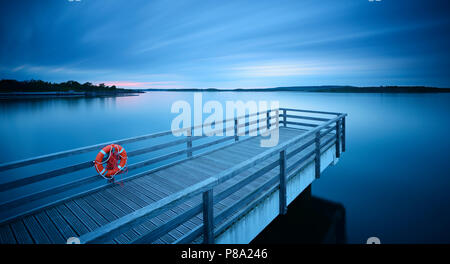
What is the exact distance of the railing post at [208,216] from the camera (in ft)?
6.91

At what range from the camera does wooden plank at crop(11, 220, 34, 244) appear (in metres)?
2.53

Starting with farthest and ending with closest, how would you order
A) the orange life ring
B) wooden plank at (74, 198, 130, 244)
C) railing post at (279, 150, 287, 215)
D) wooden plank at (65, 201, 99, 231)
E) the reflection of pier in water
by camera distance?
the reflection of pier in water
the orange life ring
railing post at (279, 150, 287, 215)
wooden plank at (65, 201, 99, 231)
wooden plank at (74, 198, 130, 244)

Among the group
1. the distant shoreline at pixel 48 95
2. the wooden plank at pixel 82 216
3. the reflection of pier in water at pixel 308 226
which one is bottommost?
the reflection of pier in water at pixel 308 226

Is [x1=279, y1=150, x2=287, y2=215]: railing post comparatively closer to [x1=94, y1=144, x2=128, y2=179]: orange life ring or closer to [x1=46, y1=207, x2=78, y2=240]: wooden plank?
[x1=94, y1=144, x2=128, y2=179]: orange life ring

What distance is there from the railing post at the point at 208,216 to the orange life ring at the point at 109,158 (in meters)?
2.42

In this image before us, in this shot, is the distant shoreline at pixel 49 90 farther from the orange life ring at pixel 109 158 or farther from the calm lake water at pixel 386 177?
the orange life ring at pixel 109 158

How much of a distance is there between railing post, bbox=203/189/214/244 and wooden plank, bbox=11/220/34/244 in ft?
7.24

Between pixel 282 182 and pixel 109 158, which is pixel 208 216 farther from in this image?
pixel 109 158

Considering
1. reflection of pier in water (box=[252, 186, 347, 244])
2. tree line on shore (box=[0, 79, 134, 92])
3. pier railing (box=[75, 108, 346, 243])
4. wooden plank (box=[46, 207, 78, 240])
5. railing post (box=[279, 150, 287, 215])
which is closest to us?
pier railing (box=[75, 108, 346, 243])

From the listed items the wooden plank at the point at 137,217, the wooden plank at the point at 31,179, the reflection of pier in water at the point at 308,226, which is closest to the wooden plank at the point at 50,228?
Result: the wooden plank at the point at 31,179

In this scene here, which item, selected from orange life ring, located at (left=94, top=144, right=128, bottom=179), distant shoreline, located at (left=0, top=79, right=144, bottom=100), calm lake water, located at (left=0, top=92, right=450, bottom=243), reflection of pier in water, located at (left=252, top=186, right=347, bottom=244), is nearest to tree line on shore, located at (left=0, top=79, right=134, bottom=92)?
distant shoreline, located at (left=0, top=79, right=144, bottom=100)

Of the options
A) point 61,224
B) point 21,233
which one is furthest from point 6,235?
point 61,224

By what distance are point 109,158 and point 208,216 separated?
2.49m
